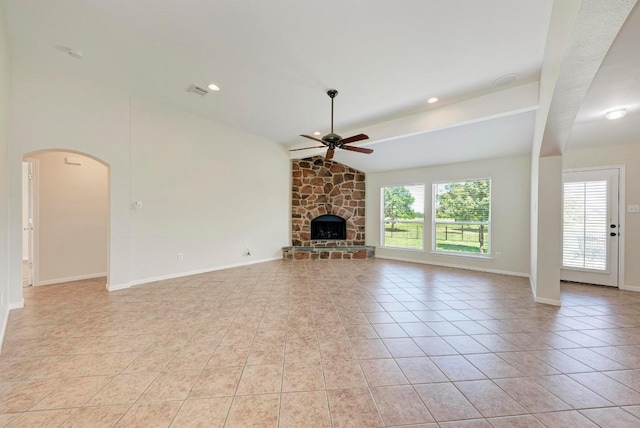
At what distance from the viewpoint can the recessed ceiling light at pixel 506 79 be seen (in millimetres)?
3116

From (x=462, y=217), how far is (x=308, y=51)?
4.74 m

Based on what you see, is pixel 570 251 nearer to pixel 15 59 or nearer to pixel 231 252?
pixel 231 252

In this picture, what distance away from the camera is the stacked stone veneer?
6.80 m

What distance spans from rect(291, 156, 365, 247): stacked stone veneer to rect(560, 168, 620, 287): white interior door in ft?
13.6

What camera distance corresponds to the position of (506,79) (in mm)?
3197

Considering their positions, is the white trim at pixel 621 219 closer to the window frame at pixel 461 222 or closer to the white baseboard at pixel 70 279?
the window frame at pixel 461 222

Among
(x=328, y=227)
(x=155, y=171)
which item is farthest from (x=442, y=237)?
(x=155, y=171)

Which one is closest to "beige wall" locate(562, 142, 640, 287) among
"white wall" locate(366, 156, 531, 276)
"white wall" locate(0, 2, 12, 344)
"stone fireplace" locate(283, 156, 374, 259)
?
"white wall" locate(366, 156, 531, 276)

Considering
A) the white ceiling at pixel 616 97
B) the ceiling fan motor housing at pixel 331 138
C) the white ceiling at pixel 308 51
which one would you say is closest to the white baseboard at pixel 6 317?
the white ceiling at pixel 308 51

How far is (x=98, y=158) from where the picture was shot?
3756 mm

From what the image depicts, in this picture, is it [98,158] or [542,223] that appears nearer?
[542,223]

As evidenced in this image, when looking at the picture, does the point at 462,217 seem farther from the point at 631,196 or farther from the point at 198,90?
the point at 198,90

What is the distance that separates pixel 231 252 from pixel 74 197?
2.84 meters

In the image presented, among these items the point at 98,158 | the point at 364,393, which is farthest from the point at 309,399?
the point at 98,158
